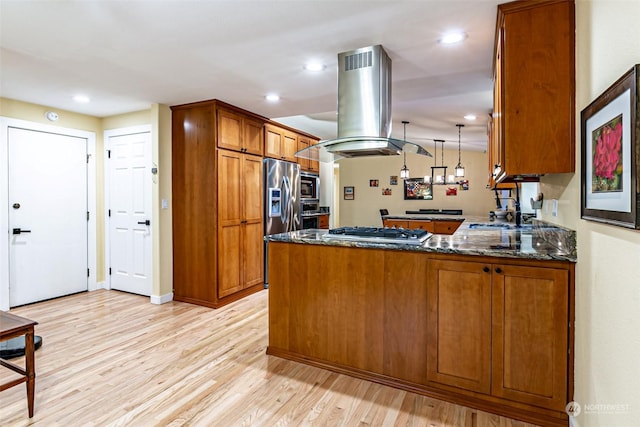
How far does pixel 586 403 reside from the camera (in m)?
1.54

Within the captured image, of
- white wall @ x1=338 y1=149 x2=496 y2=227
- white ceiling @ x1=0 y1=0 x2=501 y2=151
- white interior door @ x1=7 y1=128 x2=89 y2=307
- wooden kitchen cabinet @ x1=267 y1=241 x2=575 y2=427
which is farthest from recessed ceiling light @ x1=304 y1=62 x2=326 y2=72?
white wall @ x1=338 y1=149 x2=496 y2=227

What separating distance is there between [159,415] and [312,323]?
105cm

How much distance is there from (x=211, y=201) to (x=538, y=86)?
10.3ft

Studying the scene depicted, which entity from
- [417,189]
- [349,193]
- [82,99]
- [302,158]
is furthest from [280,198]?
[417,189]

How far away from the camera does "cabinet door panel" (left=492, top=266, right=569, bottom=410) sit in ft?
5.76

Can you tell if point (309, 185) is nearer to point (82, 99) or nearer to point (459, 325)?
point (82, 99)

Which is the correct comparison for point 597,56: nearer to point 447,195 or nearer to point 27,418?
point 27,418

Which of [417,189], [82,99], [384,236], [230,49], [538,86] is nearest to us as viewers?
[538,86]

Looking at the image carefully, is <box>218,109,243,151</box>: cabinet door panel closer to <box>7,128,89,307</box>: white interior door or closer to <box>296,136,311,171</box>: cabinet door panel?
<box>296,136,311,171</box>: cabinet door panel

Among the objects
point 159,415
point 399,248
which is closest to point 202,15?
point 399,248

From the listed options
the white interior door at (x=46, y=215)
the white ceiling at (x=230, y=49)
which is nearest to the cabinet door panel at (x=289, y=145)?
the white ceiling at (x=230, y=49)

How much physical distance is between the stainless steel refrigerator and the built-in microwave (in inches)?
9.2

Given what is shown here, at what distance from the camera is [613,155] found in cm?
120

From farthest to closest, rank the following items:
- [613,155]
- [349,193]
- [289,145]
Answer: [349,193] < [289,145] < [613,155]
